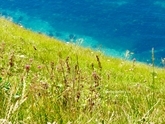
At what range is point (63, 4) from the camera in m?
89.3

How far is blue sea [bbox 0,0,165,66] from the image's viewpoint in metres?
77.4

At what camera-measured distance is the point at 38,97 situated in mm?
4160

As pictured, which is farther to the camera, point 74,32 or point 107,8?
point 107,8

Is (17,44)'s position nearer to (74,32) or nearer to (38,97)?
(38,97)

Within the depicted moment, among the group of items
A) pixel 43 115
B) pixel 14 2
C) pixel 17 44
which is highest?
pixel 14 2

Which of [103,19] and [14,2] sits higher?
[14,2]

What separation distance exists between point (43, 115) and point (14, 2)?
3514 inches

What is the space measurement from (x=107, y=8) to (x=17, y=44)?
7412 centimetres

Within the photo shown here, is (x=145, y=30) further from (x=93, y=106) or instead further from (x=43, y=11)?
(x=93, y=106)

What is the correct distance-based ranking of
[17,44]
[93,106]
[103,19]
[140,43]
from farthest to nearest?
[103,19], [140,43], [17,44], [93,106]

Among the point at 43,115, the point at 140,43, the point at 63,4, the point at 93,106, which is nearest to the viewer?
the point at 43,115

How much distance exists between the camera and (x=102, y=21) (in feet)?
274

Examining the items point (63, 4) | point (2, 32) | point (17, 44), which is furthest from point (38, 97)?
point (63, 4)

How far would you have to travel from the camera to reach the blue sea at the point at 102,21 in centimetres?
7744
